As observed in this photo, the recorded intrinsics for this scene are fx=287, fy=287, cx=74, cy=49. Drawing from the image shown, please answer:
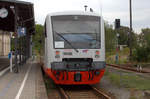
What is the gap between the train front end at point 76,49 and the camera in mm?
11438

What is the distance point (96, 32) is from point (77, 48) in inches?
44.4

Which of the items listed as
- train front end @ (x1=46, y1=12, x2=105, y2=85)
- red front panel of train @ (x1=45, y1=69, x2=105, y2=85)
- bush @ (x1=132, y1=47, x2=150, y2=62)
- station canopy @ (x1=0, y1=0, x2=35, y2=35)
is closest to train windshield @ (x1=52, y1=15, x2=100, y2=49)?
train front end @ (x1=46, y1=12, x2=105, y2=85)

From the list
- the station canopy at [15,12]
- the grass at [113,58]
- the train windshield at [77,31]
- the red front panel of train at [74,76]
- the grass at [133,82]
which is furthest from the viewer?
the grass at [113,58]

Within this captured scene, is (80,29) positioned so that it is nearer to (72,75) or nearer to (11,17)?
(72,75)

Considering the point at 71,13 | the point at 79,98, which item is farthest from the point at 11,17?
the point at 79,98

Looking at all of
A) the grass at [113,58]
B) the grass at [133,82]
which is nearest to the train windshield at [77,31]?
the grass at [133,82]

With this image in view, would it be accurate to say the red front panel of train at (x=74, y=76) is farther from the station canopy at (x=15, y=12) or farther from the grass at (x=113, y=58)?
the grass at (x=113, y=58)

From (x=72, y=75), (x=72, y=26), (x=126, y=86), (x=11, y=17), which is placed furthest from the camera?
(x=11, y=17)

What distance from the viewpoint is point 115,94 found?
1108 centimetres

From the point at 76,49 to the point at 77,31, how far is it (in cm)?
82

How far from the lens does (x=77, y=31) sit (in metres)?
12.1

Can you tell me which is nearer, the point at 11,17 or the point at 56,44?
the point at 56,44

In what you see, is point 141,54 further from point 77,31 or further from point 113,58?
point 77,31

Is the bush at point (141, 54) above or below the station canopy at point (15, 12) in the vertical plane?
below
